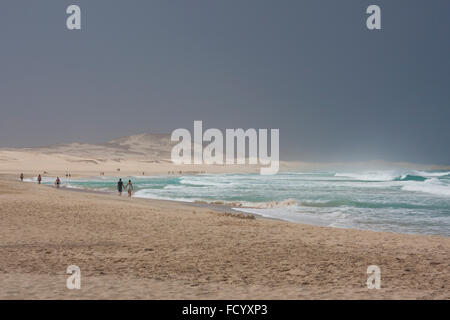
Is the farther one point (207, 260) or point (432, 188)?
point (432, 188)

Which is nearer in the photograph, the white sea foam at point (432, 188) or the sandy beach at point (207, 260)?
the sandy beach at point (207, 260)

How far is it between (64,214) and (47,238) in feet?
14.7

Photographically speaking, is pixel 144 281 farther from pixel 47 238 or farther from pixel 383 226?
pixel 383 226

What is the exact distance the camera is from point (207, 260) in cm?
855

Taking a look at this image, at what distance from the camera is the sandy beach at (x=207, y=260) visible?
21.0 feet

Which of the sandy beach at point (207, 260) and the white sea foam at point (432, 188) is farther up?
the sandy beach at point (207, 260)

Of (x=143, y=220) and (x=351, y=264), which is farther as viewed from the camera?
(x=143, y=220)

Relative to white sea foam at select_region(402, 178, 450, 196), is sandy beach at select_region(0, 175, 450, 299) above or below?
above

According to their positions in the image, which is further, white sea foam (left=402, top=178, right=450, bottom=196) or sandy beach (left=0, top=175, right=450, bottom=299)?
white sea foam (left=402, top=178, right=450, bottom=196)

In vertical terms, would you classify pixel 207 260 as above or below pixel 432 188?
above

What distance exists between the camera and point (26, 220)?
13203mm

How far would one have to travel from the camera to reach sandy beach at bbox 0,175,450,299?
639 centimetres
